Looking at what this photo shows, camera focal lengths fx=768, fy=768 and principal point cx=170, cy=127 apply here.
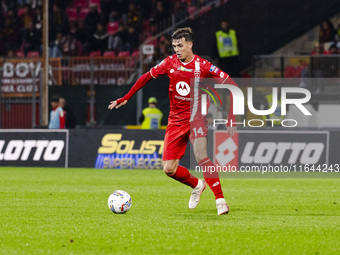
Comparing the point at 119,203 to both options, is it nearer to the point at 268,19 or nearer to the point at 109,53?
the point at 268,19

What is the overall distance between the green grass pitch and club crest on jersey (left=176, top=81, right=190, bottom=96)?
1.52 metres

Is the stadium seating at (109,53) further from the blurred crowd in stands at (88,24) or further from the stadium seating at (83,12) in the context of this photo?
the stadium seating at (83,12)

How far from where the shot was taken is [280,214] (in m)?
9.71

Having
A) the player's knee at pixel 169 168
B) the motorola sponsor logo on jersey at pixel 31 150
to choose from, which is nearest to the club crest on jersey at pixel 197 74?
the player's knee at pixel 169 168

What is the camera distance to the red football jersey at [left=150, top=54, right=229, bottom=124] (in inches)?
378

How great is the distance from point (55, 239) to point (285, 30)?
17.8m

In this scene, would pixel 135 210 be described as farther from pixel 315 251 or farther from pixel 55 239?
pixel 315 251

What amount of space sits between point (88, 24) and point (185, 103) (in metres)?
17.6

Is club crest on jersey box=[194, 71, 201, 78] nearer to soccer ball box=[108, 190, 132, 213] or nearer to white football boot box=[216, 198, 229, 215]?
white football boot box=[216, 198, 229, 215]

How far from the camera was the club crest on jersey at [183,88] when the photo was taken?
31.6ft

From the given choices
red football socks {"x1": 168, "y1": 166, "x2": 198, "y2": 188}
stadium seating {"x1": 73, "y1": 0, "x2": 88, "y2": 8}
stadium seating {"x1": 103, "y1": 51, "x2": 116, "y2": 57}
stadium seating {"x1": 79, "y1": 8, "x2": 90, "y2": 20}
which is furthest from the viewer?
stadium seating {"x1": 73, "y1": 0, "x2": 88, "y2": 8}

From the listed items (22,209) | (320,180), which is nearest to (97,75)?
(320,180)

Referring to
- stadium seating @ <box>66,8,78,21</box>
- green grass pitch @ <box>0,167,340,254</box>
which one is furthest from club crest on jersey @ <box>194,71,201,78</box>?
stadium seating @ <box>66,8,78,21</box>

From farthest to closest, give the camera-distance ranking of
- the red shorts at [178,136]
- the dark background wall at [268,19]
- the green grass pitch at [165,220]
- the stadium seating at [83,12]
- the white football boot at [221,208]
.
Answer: the stadium seating at [83,12]
the dark background wall at [268,19]
the red shorts at [178,136]
the white football boot at [221,208]
the green grass pitch at [165,220]
